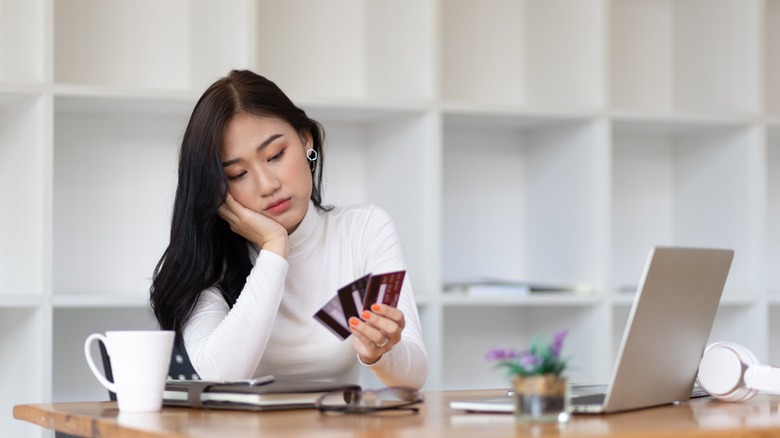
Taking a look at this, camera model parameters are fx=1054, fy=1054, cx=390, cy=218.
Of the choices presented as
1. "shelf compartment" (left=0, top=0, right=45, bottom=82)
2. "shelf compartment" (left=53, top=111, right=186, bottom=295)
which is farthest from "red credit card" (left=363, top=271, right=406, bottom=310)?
"shelf compartment" (left=53, top=111, right=186, bottom=295)

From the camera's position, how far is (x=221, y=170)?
199cm

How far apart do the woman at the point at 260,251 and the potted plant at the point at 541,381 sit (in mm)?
652

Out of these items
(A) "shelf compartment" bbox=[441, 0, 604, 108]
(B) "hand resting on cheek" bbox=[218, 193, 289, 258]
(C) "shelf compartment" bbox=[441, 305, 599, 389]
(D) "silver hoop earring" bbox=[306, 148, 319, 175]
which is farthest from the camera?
(C) "shelf compartment" bbox=[441, 305, 599, 389]

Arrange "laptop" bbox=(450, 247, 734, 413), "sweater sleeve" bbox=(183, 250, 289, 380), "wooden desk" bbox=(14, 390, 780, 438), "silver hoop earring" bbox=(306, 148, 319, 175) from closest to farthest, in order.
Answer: "wooden desk" bbox=(14, 390, 780, 438) → "laptop" bbox=(450, 247, 734, 413) → "sweater sleeve" bbox=(183, 250, 289, 380) → "silver hoop earring" bbox=(306, 148, 319, 175)

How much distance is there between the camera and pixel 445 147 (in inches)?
131

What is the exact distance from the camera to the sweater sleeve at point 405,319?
6.07 feet

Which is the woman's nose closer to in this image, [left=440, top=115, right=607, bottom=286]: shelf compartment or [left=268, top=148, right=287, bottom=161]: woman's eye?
[left=268, top=148, right=287, bottom=161]: woman's eye

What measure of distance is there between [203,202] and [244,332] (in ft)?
1.04

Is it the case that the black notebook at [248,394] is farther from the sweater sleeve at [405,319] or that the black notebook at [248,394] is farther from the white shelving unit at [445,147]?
the white shelving unit at [445,147]

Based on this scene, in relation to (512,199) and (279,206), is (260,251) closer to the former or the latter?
(279,206)

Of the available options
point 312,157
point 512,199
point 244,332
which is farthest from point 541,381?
point 512,199

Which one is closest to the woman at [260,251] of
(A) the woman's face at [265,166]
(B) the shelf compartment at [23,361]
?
(A) the woman's face at [265,166]

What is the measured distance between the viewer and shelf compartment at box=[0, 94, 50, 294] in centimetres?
257

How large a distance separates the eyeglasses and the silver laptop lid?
277 mm
